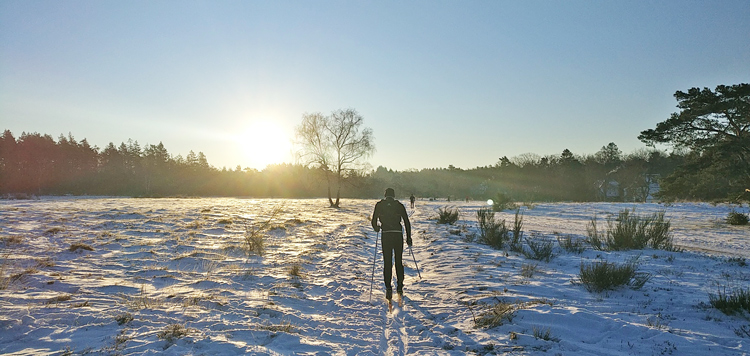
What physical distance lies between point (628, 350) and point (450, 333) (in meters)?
1.99

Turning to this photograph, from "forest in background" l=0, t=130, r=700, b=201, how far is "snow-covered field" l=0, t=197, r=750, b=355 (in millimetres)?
31847

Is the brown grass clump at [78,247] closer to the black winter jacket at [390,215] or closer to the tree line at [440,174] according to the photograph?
the black winter jacket at [390,215]

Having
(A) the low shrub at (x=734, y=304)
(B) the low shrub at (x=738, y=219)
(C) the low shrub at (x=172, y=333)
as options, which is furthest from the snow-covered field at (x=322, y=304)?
(B) the low shrub at (x=738, y=219)

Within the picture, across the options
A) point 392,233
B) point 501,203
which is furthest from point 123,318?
point 501,203

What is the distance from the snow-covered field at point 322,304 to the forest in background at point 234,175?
3185 centimetres

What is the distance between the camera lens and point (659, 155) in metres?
68.1

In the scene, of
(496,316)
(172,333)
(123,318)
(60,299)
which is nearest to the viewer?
(172,333)

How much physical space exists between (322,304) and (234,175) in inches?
3540

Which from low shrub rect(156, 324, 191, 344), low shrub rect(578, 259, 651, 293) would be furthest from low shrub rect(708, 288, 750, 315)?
low shrub rect(156, 324, 191, 344)

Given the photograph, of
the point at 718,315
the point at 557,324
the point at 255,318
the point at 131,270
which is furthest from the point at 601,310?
the point at 131,270

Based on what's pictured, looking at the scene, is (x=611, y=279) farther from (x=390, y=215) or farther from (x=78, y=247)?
(x=78, y=247)

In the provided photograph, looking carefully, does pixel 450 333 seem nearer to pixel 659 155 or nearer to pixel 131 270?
pixel 131 270

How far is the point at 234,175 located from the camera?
88.4 m

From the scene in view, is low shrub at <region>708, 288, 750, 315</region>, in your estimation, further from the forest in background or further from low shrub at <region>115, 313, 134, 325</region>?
the forest in background
